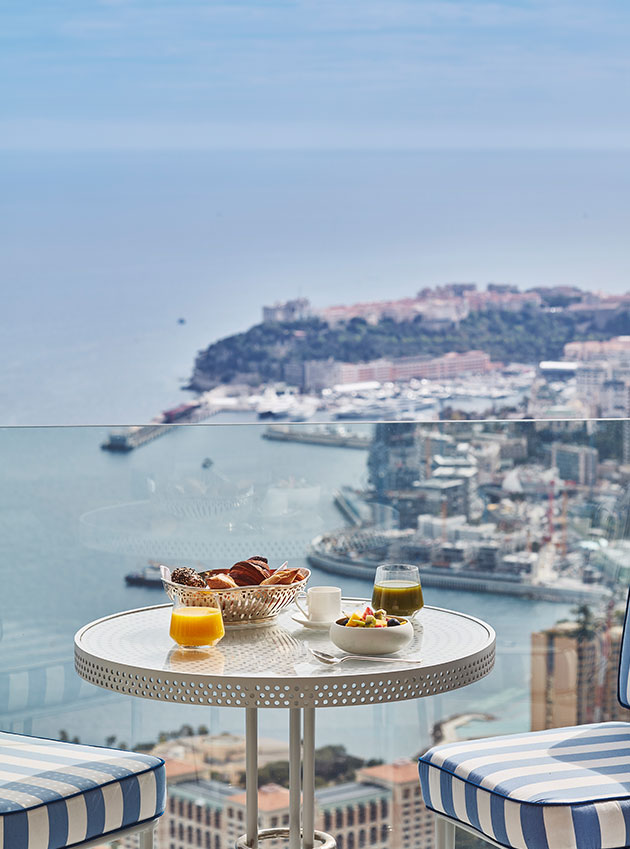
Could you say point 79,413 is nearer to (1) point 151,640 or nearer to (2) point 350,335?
(2) point 350,335

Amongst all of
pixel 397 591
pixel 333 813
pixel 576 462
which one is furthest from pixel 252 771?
pixel 576 462

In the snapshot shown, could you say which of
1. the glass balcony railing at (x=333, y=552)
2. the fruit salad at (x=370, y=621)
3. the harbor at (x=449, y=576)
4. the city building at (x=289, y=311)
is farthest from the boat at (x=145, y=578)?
the city building at (x=289, y=311)

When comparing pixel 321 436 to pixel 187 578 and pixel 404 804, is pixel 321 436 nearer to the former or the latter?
pixel 404 804

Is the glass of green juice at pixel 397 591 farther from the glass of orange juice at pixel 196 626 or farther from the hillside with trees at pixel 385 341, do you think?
the hillside with trees at pixel 385 341

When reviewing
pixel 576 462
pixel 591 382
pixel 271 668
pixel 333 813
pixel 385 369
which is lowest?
pixel 333 813

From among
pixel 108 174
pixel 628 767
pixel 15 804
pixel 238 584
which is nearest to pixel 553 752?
pixel 628 767

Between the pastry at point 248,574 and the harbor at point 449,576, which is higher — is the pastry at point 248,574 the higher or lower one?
the higher one

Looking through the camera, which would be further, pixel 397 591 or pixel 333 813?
pixel 333 813
